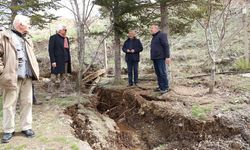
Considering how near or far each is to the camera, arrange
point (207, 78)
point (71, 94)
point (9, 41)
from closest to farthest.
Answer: point (9, 41) → point (71, 94) → point (207, 78)

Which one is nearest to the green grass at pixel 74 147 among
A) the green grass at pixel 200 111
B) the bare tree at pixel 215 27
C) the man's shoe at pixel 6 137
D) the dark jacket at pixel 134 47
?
the man's shoe at pixel 6 137

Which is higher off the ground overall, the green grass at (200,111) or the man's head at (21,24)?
the man's head at (21,24)

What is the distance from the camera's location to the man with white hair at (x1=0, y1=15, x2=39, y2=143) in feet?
16.1

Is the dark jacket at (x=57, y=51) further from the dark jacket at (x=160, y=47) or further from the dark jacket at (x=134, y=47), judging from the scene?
the dark jacket at (x=160, y=47)

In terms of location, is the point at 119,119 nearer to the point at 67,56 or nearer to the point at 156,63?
the point at 156,63

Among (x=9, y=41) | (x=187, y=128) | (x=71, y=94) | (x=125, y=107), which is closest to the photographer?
(x=9, y=41)

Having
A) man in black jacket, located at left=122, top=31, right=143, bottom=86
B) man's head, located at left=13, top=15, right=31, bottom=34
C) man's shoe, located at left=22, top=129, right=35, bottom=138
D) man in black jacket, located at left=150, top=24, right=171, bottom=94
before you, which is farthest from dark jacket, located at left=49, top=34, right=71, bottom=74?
man's shoe, located at left=22, top=129, right=35, bottom=138

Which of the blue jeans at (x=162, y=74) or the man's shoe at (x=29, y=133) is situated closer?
the man's shoe at (x=29, y=133)

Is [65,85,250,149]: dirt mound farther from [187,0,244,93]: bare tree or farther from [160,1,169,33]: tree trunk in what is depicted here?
[160,1,169,33]: tree trunk

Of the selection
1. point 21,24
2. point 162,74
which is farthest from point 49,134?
point 162,74

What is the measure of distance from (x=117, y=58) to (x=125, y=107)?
2.42 meters

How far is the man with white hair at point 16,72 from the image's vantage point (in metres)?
4.91

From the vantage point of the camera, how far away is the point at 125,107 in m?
8.23

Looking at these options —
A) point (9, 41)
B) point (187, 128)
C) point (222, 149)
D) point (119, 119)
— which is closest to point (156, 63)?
point (119, 119)
